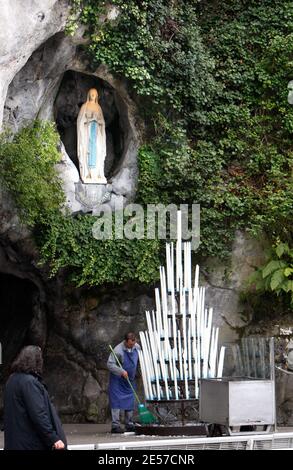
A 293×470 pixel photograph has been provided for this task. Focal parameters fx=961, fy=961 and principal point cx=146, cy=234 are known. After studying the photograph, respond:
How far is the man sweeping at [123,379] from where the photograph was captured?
14578mm

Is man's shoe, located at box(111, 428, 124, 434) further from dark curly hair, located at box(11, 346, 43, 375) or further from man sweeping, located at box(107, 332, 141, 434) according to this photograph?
dark curly hair, located at box(11, 346, 43, 375)

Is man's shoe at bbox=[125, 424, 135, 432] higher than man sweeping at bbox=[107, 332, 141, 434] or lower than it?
lower

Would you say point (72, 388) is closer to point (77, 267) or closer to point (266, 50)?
point (77, 267)

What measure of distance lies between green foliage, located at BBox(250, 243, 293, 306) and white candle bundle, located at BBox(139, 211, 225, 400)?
178 centimetres

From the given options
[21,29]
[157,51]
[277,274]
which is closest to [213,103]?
[157,51]

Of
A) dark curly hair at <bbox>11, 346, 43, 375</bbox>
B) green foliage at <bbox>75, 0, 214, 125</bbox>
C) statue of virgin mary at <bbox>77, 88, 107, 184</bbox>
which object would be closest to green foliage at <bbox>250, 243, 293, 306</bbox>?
green foliage at <bbox>75, 0, 214, 125</bbox>

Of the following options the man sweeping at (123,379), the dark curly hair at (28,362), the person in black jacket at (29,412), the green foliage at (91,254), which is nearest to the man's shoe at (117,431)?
the man sweeping at (123,379)

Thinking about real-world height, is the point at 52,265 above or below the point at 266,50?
below

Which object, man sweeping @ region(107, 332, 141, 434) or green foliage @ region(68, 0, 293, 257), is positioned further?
green foliage @ region(68, 0, 293, 257)

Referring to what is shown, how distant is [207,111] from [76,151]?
93.3 inches

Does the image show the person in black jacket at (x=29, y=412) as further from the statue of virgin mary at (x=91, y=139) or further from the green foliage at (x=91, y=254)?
the statue of virgin mary at (x=91, y=139)

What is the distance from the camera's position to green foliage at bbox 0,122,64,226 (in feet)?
47.7

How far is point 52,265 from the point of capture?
15.4 metres
